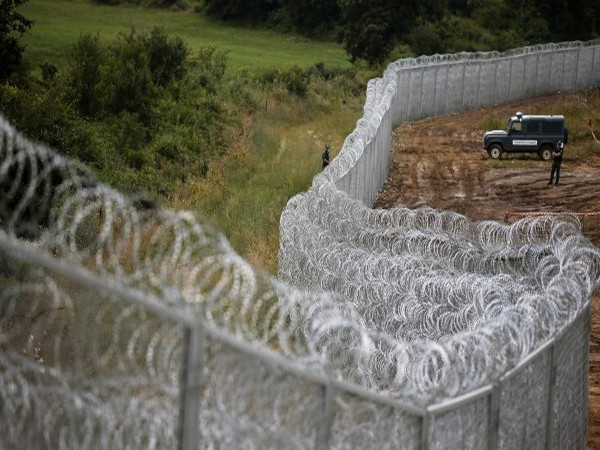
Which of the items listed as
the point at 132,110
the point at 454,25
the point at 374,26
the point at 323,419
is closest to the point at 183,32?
the point at 454,25

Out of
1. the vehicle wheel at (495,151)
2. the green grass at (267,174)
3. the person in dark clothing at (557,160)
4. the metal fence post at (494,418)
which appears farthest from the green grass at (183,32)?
the metal fence post at (494,418)

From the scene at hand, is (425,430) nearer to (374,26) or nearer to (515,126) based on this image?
(515,126)

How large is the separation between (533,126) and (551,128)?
1.73ft

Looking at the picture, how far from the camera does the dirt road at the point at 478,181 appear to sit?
1233 inches

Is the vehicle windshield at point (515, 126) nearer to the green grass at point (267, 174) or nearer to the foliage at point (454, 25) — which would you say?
the green grass at point (267, 174)

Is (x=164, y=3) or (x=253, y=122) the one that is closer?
(x=253, y=122)

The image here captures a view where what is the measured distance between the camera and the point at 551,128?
38344 mm

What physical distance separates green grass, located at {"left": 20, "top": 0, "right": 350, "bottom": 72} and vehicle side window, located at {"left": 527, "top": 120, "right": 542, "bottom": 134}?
1949 centimetres

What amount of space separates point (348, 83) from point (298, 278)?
37.1 metres

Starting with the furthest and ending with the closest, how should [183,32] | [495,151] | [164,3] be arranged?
1. [164,3]
2. [183,32]
3. [495,151]

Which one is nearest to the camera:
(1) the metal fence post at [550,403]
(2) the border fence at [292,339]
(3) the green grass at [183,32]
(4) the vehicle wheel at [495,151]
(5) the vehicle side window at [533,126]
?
(2) the border fence at [292,339]

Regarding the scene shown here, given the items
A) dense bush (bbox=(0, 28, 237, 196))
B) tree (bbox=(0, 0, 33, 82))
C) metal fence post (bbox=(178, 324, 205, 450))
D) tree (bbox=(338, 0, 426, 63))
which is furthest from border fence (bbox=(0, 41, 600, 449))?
tree (bbox=(338, 0, 426, 63))

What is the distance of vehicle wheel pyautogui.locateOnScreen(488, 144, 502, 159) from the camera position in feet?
126

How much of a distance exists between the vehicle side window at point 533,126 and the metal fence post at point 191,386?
111ft
